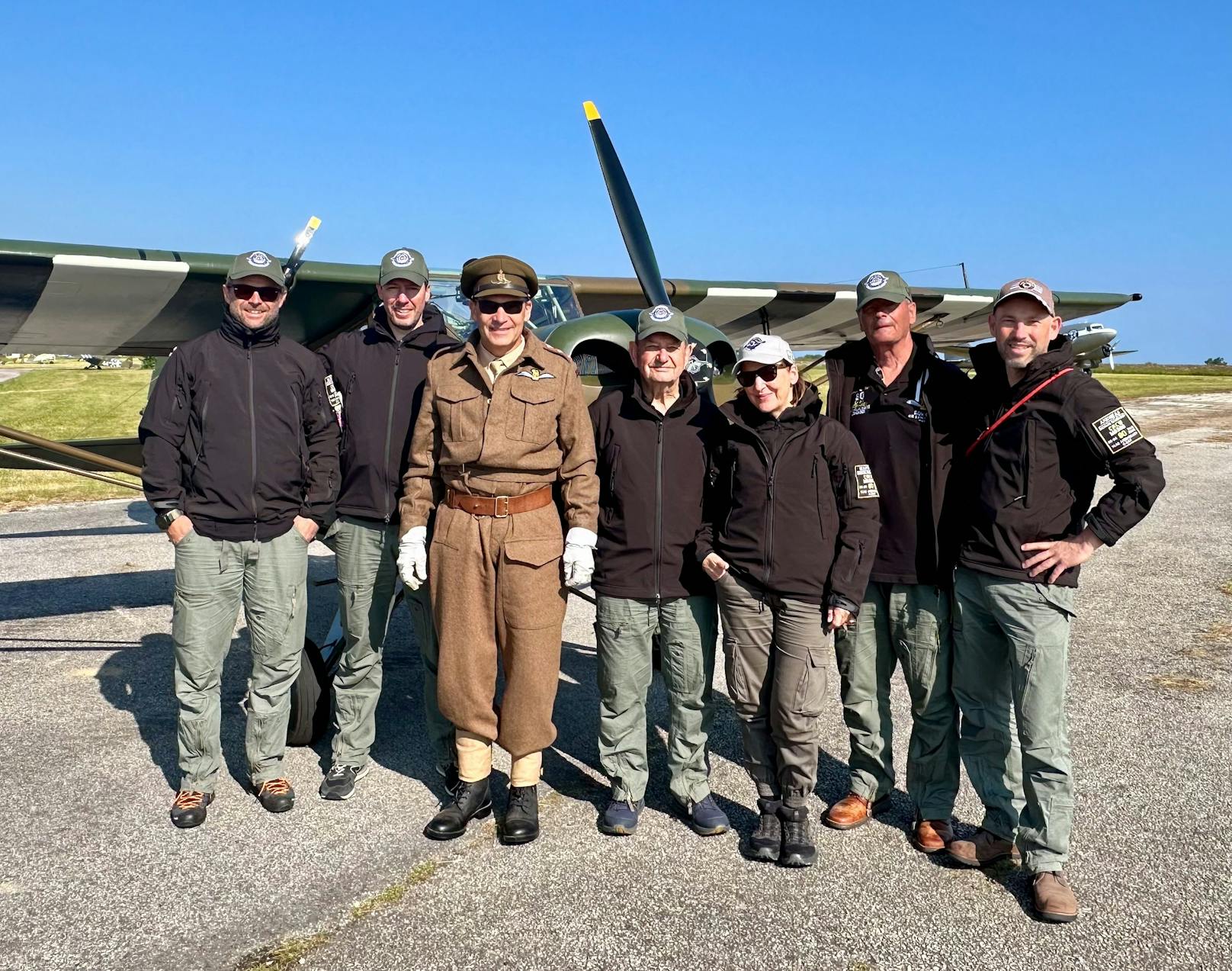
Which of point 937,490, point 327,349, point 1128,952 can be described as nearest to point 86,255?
point 327,349

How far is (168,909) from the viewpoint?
2818mm

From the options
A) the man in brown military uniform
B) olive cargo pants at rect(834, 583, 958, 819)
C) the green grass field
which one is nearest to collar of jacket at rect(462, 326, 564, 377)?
the man in brown military uniform

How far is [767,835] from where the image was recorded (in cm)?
322

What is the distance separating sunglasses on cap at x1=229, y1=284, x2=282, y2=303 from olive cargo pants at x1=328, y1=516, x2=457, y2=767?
0.96 m

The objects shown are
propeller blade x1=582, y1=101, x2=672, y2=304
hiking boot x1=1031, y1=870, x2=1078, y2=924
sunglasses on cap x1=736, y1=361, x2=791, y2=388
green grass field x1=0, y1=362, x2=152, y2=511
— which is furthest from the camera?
green grass field x1=0, y1=362, x2=152, y2=511

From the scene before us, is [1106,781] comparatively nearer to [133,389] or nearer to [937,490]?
[937,490]

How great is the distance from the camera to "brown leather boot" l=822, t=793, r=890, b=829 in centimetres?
340

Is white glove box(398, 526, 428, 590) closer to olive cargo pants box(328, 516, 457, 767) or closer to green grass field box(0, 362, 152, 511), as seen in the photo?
olive cargo pants box(328, 516, 457, 767)

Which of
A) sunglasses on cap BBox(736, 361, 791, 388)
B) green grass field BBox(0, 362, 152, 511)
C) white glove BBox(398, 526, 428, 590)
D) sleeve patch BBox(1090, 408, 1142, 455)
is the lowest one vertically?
green grass field BBox(0, 362, 152, 511)

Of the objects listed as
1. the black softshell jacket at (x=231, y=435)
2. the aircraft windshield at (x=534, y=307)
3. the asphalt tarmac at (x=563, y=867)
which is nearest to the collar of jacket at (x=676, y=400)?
the black softshell jacket at (x=231, y=435)

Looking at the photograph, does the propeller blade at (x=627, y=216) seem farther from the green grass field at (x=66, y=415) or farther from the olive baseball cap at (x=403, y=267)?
Result: the green grass field at (x=66, y=415)

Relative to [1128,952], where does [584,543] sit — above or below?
above

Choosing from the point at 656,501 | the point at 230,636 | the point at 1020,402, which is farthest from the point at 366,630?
the point at 1020,402

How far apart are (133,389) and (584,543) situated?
31712 mm
